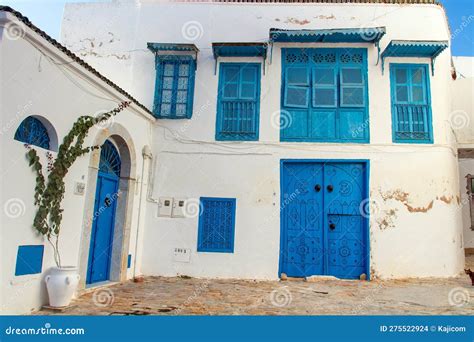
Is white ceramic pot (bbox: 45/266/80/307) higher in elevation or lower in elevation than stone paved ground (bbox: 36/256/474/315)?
higher

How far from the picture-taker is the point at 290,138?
8641mm

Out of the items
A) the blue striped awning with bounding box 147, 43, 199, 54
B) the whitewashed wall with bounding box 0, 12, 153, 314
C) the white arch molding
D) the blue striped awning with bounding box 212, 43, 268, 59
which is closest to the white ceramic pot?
the whitewashed wall with bounding box 0, 12, 153, 314

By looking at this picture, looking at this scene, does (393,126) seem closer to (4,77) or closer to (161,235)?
(161,235)

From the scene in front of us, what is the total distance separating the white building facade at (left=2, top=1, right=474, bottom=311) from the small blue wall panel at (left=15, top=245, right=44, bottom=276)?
281cm

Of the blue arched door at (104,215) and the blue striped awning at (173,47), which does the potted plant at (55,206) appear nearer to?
the blue arched door at (104,215)

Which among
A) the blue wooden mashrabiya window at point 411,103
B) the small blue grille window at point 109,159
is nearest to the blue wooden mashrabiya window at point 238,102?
the small blue grille window at point 109,159

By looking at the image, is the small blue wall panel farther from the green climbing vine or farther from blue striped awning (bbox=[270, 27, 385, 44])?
blue striped awning (bbox=[270, 27, 385, 44])

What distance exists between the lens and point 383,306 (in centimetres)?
569

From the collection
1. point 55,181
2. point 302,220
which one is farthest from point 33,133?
point 302,220

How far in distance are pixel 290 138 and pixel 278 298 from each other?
3.83 metres

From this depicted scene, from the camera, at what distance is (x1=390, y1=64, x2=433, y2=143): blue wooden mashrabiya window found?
8.55m

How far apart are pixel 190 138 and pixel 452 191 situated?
→ 6.27m

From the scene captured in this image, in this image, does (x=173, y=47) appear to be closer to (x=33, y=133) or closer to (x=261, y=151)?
(x=261, y=151)

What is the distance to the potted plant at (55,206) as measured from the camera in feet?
16.0
